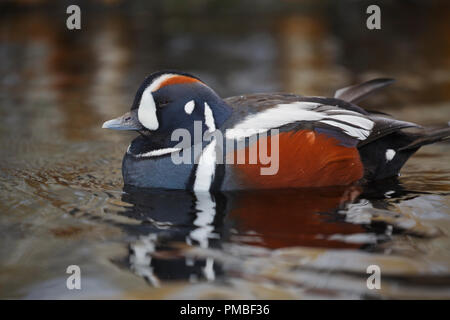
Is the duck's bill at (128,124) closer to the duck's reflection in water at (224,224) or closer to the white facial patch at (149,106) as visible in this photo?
the white facial patch at (149,106)

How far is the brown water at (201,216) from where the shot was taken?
3949 millimetres

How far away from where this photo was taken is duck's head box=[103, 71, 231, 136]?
5469 millimetres

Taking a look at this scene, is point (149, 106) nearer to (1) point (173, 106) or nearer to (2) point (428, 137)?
(1) point (173, 106)

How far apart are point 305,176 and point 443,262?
155cm

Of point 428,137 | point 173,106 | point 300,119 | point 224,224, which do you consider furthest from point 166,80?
point 428,137

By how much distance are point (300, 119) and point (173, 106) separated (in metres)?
1.02

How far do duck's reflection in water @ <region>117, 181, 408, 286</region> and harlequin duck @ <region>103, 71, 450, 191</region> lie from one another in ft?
0.38

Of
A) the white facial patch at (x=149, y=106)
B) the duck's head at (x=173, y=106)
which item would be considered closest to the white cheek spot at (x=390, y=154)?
the duck's head at (x=173, y=106)

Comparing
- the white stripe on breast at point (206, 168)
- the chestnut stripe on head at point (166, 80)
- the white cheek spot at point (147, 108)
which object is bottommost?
the white stripe on breast at point (206, 168)

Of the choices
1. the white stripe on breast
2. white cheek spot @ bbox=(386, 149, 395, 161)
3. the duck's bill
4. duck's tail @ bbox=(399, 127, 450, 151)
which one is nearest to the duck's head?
the duck's bill

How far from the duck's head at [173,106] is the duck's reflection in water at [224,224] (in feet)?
1.78

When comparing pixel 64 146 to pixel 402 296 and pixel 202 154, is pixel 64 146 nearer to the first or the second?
pixel 202 154

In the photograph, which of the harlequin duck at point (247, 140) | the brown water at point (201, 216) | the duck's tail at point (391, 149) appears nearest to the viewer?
the brown water at point (201, 216)

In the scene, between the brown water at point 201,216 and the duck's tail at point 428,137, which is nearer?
the brown water at point 201,216
